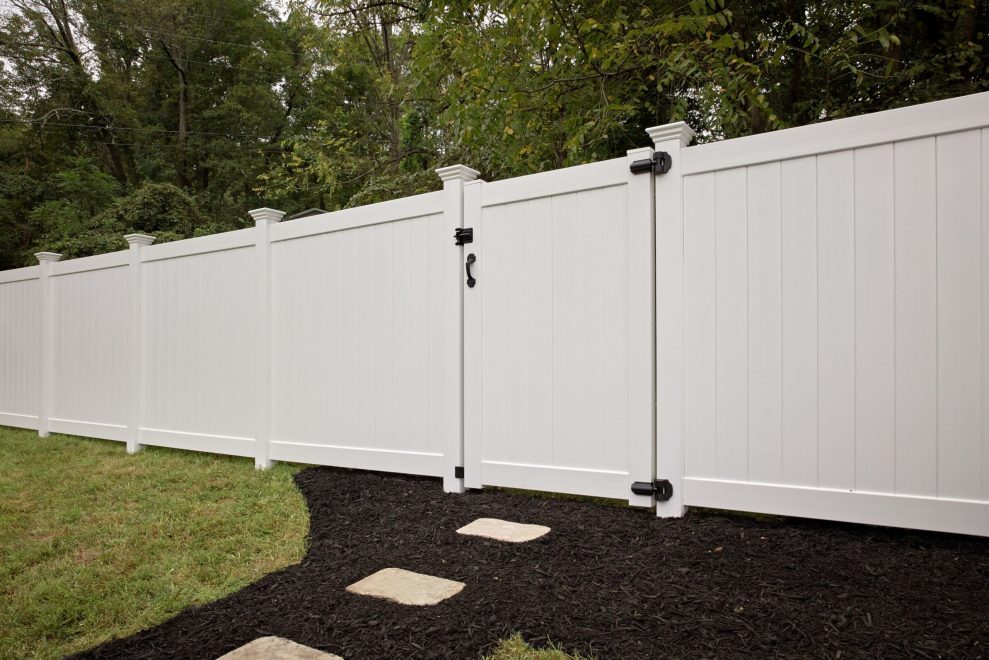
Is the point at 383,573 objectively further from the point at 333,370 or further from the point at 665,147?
the point at 665,147

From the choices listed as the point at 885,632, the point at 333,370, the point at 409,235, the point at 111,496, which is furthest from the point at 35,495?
the point at 885,632

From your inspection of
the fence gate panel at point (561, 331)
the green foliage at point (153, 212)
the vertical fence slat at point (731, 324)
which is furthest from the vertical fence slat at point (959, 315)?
the green foliage at point (153, 212)

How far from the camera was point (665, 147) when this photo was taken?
2.90m

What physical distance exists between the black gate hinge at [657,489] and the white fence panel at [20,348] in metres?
5.89

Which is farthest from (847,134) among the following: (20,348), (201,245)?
(20,348)

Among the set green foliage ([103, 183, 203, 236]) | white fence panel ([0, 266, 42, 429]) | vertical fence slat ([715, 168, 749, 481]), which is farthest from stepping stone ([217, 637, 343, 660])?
green foliage ([103, 183, 203, 236])

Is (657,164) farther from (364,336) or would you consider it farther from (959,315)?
(364,336)

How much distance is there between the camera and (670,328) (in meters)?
2.82

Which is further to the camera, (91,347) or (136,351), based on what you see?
(91,347)

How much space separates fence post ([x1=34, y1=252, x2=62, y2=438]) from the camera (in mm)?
5910

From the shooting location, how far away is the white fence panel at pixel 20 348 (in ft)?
19.9

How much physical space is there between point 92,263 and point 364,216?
10.3 feet

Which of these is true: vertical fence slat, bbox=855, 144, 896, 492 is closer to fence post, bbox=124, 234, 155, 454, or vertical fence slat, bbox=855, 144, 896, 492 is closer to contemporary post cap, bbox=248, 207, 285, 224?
contemporary post cap, bbox=248, 207, 285, 224

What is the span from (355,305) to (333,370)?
0.44m
